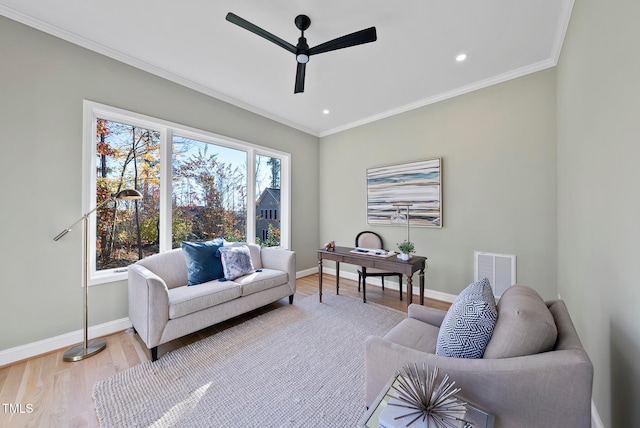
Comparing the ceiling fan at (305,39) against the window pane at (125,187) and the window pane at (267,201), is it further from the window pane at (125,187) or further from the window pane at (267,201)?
the window pane at (267,201)

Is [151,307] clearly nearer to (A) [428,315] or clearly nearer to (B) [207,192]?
(B) [207,192]

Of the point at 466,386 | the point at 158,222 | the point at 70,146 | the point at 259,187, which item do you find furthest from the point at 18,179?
the point at 466,386

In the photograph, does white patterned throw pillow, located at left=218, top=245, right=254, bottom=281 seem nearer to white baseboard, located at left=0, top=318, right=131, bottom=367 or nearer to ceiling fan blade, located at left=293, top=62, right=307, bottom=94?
white baseboard, located at left=0, top=318, right=131, bottom=367

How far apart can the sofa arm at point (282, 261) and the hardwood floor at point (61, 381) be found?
34.1 inches

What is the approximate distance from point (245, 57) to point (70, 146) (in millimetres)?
1873

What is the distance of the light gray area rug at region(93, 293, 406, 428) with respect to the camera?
4.74 feet

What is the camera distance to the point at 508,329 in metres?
0.98

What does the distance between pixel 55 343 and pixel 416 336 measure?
3.08 metres

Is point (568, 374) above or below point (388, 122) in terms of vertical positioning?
below

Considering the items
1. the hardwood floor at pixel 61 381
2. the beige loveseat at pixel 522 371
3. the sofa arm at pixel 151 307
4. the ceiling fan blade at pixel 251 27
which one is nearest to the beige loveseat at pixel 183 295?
the sofa arm at pixel 151 307

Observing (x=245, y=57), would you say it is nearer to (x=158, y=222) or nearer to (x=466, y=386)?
(x=158, y=222)

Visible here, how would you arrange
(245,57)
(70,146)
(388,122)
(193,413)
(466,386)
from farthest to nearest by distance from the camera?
1. (388,122)
2. (245,57)
3. (70,146)
4. (193,413)
5. (466,386)

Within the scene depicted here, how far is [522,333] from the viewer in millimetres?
945

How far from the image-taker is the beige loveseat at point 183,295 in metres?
1.99
